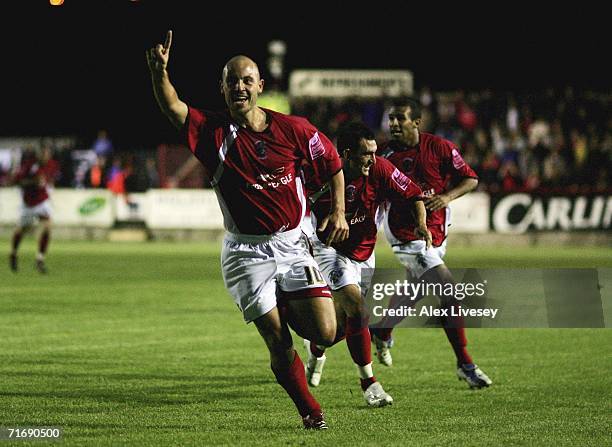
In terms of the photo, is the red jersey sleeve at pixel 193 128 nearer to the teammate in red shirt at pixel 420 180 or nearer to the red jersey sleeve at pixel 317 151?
the red jersey sleeve at pixel 317 151

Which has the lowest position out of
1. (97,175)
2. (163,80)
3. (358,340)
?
(97,175)

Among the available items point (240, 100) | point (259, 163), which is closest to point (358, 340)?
point (259, 163)

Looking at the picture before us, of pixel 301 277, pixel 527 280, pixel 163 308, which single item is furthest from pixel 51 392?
pixel 527 280

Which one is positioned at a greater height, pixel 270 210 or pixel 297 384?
pixel 270 210

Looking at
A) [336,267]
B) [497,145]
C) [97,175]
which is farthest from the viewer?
[97,175]

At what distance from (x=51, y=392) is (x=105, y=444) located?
213 centimetres

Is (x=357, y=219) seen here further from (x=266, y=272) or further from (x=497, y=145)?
(x=497, y=145)

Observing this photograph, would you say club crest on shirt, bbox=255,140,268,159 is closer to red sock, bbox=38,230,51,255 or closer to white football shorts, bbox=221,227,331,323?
white football shorts, bbox=221,227,331,323

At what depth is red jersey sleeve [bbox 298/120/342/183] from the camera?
7527mm

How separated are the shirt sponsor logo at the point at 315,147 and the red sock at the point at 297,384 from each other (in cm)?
126

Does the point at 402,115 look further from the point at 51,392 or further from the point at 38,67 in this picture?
the point at 38,67

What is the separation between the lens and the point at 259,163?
7.38m
